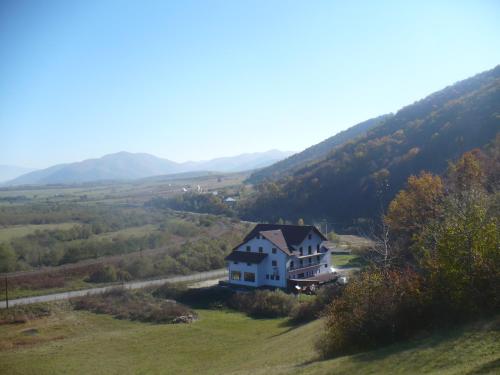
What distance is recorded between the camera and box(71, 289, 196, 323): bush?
36737 millimetres

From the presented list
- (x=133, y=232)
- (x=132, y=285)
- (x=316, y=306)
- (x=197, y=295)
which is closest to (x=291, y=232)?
(x=197, y=295)

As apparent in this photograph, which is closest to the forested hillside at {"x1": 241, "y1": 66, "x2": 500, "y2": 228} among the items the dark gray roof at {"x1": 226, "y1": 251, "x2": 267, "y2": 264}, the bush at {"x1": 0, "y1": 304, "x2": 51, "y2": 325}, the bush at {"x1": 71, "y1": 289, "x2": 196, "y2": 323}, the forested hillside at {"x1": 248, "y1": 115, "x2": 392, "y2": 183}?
the dark gray roof at {"x1": 226, "y1": 251, "x2": 267, "y2": 264}

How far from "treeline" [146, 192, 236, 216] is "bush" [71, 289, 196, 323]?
6383 cm

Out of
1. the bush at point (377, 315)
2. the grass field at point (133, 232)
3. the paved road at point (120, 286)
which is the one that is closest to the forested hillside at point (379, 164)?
the grass field at point (133, 232)

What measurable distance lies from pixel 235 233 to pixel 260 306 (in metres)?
34.6

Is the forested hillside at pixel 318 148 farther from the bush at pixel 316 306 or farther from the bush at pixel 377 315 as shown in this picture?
the bush at pixel 377 315

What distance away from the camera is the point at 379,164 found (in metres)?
89.6

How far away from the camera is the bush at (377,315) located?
62.1ft

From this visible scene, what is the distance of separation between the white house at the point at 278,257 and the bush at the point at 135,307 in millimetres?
9309

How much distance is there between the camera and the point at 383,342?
18766mm

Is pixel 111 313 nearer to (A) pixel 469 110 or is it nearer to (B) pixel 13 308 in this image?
(B) pixel 13 308

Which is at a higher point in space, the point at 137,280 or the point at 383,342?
the point at 383,342

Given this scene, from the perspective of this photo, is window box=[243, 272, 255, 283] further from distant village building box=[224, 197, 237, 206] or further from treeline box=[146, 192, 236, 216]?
distant village building box=[224, 197, 237, 206]

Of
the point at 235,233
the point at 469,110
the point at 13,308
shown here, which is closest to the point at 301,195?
the point at 235,233
